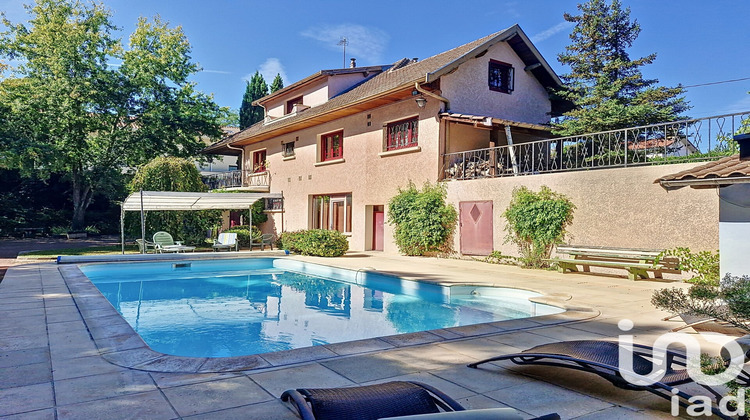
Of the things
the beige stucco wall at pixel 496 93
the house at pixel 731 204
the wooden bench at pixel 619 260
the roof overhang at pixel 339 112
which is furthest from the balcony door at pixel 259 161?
the house at pixel 731 204

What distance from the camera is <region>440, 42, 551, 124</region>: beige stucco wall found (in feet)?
55.1

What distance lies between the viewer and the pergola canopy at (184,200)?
15594mm

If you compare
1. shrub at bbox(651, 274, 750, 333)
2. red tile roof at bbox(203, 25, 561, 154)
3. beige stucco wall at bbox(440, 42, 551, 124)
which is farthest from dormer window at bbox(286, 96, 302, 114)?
shrub at bbox(651, 274, 750, 333)

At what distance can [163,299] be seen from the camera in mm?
10688

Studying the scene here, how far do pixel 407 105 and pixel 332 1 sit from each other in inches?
230

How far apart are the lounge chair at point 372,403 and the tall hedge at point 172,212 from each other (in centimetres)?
1959

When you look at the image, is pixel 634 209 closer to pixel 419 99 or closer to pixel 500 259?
pixel 500 259

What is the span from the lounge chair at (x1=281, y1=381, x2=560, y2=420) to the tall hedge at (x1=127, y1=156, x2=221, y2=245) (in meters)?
19.6

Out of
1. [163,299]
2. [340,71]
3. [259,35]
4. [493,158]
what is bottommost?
[163,299]

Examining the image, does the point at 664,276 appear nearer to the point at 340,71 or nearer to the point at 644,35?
the point at 644,35

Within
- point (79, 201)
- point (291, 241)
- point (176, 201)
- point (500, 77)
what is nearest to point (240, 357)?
point (176, 201)

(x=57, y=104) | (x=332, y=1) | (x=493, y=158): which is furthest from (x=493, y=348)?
(x=57, y=104)

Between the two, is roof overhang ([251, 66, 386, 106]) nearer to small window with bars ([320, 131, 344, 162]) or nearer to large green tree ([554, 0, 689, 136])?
small window with bars ([320, 131, 344, 162])

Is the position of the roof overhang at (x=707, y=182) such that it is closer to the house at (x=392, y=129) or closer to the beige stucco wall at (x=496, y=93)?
the house at (x=392, y=129)
